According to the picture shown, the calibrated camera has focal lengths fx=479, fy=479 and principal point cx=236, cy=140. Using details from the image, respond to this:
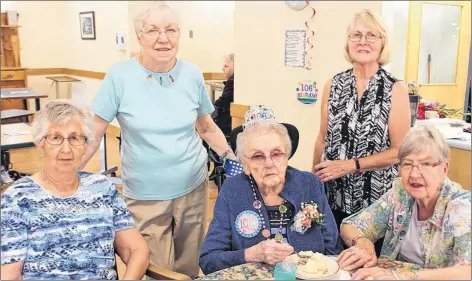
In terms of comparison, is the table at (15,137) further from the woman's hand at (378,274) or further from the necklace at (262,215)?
the woman's hand at (378,274)

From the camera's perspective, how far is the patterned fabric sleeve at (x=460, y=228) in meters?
1.41

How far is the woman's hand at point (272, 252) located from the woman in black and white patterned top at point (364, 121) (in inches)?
24.8

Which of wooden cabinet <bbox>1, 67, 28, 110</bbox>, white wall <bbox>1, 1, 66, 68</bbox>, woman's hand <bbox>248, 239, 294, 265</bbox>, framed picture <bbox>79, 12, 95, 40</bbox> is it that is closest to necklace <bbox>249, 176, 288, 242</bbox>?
woman's hand <bbox>248, 239, 294, 265</bbox>

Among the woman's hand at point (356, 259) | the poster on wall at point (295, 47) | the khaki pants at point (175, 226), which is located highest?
the poster on wall at point (295, 47)

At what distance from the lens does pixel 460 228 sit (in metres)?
1.44

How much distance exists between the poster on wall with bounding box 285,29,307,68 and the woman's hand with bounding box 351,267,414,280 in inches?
95.4

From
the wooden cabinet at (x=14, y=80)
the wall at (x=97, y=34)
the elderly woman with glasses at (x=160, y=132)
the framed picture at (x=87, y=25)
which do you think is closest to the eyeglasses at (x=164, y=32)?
the elderly woman with glasses at (x=160, y=132)

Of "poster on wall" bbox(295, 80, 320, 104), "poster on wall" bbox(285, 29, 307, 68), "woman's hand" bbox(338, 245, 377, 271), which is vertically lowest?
"woman's hand" bbox(338, 245, 377, 271)

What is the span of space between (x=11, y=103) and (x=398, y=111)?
6996 mm

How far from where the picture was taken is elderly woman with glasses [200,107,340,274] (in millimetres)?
1672

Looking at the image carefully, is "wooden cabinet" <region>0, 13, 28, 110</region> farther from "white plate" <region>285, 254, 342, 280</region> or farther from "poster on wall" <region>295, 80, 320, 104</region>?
"white plate" <region>285, 254, 342, 280</region>

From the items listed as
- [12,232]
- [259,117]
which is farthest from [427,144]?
[12,232]

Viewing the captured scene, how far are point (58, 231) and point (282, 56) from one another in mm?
2650

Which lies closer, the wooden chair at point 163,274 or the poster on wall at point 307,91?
the wooden chair at point 163,274
